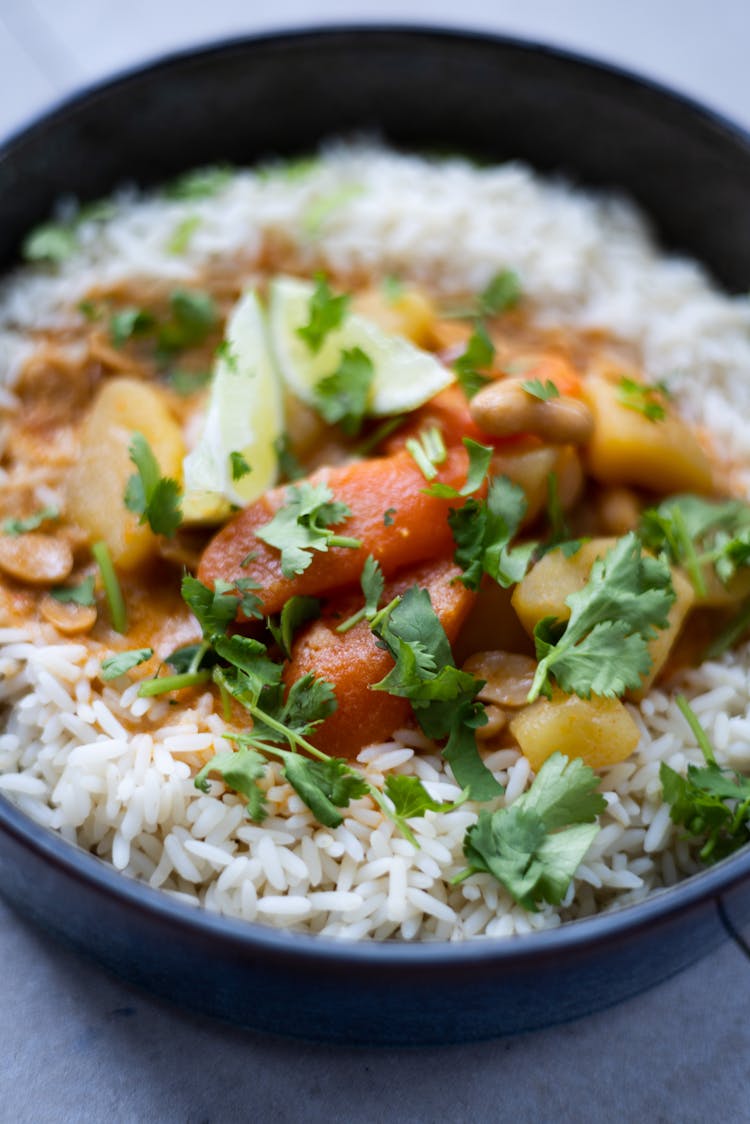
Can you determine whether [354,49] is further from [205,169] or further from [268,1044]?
[268,1044]

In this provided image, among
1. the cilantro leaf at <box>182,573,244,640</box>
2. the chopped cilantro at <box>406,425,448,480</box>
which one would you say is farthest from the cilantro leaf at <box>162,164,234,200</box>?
the cilantro leaf at <box>182,573,244,640</box>


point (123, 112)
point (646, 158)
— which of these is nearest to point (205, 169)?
point (123, 112)

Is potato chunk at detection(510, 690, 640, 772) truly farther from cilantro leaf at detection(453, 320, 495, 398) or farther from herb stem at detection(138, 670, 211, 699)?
cilantro leaf at detection(453, 320, 495, 398)

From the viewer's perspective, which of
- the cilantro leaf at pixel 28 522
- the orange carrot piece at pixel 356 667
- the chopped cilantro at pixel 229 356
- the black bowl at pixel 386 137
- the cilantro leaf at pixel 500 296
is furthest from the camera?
the cilantro leaf at pixel 500 296

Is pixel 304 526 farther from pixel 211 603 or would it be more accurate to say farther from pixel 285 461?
pixel 285 461

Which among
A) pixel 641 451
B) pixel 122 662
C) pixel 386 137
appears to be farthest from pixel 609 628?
pixel 386 137

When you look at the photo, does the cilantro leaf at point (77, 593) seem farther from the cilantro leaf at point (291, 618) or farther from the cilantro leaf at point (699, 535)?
the cilantro leaf at point (699, 535)

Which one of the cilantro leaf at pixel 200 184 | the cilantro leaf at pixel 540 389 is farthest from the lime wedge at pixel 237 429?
the cilantro leaf at pixel 200 184
